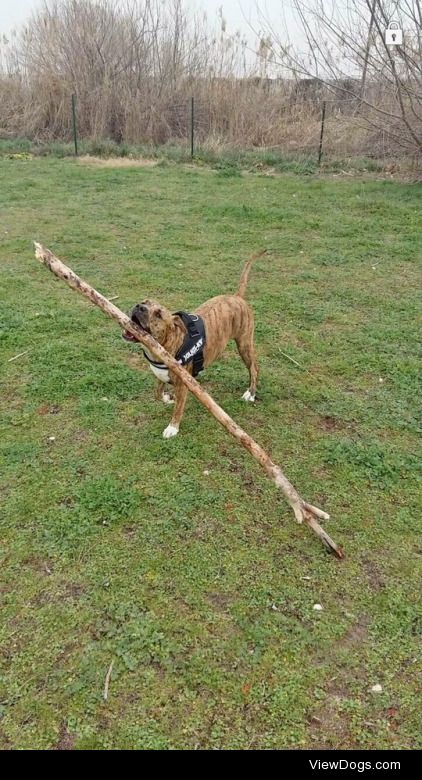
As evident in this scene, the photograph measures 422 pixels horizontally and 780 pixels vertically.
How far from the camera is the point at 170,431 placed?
12.3 feet

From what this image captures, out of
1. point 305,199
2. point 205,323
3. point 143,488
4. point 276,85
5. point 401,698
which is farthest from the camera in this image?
point 276,85

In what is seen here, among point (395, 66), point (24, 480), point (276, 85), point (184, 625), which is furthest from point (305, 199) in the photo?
point (184, 625)

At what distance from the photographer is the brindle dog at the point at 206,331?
3.28 m

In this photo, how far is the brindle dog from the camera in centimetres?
328

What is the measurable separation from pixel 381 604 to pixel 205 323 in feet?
6.24

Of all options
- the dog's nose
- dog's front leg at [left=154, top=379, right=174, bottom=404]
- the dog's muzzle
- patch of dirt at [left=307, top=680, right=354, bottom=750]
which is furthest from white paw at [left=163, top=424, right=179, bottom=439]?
patch of dirt at [left=307, top=680, right=354, bottom=750]

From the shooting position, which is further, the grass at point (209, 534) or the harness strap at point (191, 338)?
the harness strap at point (191, 338)

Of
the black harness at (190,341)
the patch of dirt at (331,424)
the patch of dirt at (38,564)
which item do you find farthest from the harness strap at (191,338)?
the patch of dirt at (38,564)

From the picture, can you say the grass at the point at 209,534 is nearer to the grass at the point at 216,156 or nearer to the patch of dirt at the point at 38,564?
the patch of dirt at the point at 38,564

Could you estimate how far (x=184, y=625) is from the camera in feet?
8.14

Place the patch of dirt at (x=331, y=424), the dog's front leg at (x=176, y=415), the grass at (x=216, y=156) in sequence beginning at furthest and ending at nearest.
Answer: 1. the grass at (x=216, y=156)
2. the patch of dirt at (x=331, y=424)
3. the dog's front leg at (x=176, y=415)
